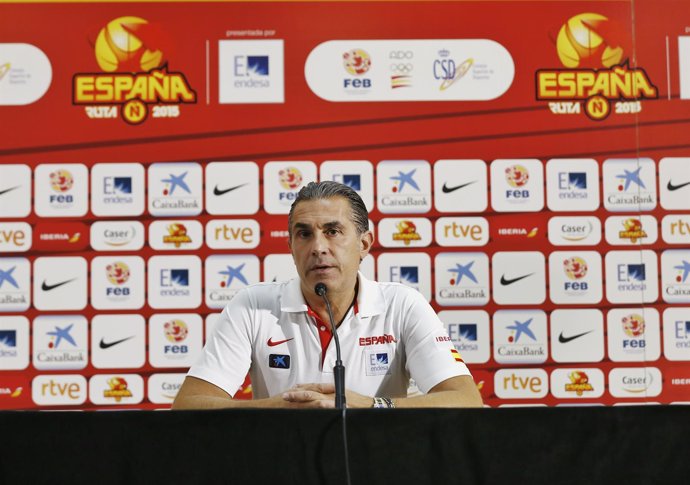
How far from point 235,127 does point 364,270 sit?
0.77 m

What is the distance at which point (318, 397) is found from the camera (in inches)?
60.9

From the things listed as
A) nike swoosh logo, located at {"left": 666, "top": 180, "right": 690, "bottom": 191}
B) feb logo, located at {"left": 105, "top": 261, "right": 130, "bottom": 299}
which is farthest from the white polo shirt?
nike swoosh logo, located at {"left": 666, "top": 180, "right": 690, "bottom": 191}

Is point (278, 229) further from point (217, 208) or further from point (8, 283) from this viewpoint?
point (8, 283)

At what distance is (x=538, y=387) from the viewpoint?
2.68 m

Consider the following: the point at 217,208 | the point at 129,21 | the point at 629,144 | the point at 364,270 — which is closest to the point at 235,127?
the point at 217,208

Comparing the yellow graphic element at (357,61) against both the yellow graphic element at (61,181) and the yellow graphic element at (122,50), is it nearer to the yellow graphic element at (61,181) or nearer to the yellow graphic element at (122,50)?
the yellow graphic element at (122,50)

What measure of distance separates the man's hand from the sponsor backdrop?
114 centimetres

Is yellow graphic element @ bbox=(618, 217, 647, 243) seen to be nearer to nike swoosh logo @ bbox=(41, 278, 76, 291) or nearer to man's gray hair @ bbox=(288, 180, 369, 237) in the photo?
man's gray hair @ bbox=(288, 180, 369, 237)

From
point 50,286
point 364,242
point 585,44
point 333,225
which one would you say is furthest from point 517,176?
point 50,286

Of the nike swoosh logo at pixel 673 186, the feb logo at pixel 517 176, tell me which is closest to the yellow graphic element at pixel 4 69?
the feb logo at pixel 517 176

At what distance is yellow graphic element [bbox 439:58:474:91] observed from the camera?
9.00 ft

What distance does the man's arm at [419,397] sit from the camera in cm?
155

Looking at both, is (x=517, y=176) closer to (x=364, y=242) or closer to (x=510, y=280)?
(x=510, y=280)

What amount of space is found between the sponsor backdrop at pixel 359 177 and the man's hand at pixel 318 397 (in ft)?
3.74
